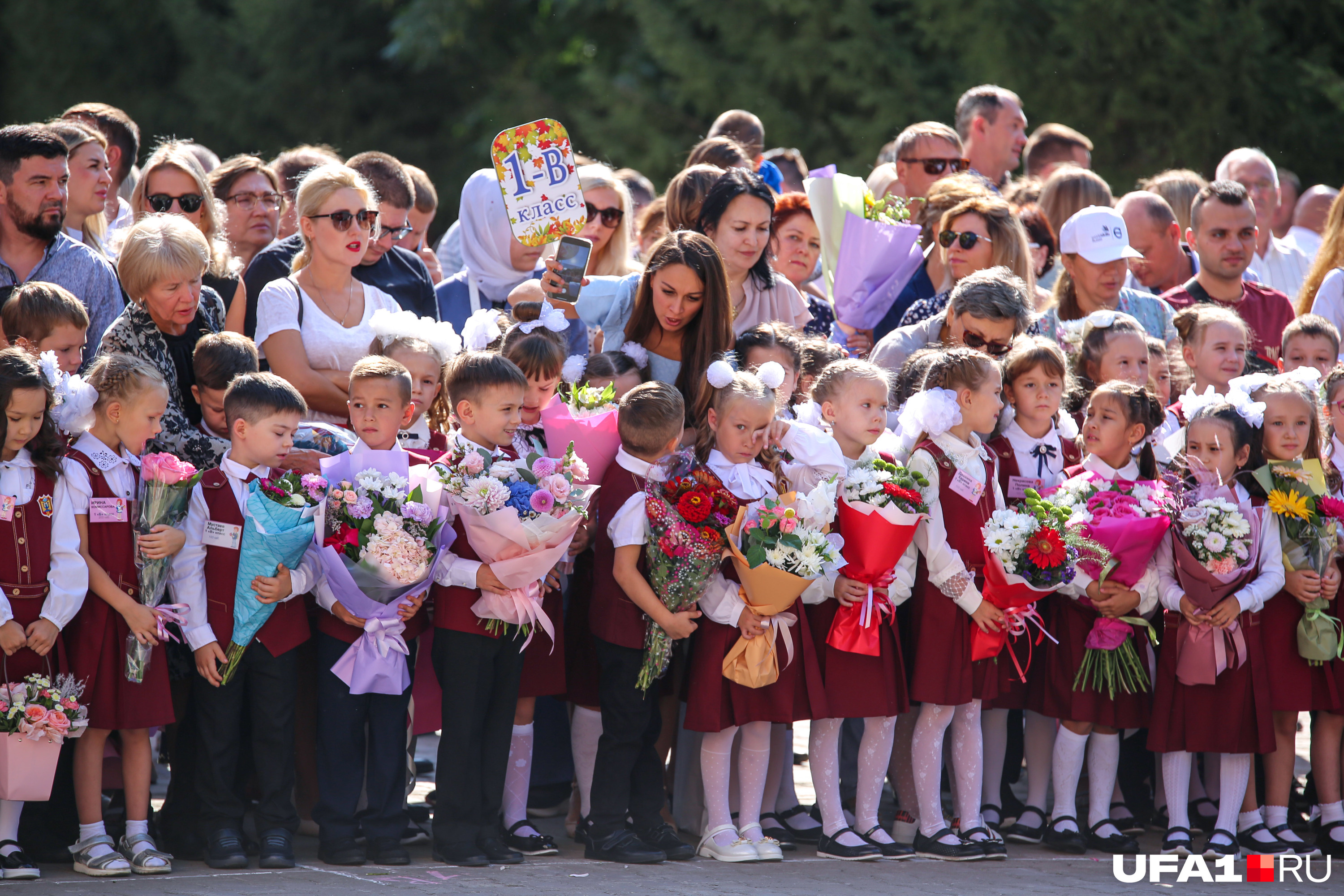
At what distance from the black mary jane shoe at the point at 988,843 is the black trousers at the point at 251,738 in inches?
95.5

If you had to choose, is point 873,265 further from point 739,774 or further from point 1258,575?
point 739,774

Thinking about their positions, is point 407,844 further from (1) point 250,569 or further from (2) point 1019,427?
(2) point 1019,427

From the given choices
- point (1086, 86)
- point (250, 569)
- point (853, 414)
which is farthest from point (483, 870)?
point (1086, 86)

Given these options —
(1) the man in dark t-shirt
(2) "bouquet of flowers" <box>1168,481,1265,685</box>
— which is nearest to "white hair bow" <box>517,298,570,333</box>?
(2) "bouquet of flowers" <box>1168,481,1265,685</box>

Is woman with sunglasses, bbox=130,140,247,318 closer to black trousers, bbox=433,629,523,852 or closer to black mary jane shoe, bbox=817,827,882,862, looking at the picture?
black trousers, bbox=433,629,523,852

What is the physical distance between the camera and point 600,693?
5270 mm

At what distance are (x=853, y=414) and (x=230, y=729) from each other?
247cm

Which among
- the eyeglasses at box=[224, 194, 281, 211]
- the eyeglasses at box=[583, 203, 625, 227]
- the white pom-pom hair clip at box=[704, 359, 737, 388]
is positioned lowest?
the white pom-pom hair clip at box=[704, 359, 737, 388]

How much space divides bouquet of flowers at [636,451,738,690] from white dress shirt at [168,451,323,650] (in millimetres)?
1166

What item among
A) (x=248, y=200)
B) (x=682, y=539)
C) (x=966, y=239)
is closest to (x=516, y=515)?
(x=682, y=539)

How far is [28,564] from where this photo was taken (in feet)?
15.4

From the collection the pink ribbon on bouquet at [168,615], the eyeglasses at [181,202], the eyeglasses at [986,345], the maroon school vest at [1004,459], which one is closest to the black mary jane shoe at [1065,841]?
the maroon school vest at [1004,459]

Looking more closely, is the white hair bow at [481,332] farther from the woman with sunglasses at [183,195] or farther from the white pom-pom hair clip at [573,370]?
the woman with sunglasses at [183,195]

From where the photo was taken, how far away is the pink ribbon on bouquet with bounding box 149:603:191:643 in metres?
4.81
